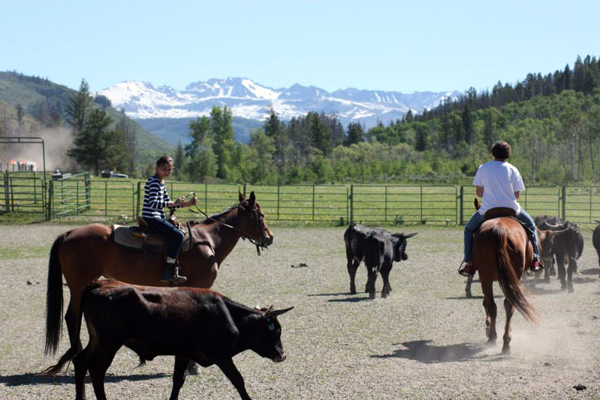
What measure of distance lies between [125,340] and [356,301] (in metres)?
7.22

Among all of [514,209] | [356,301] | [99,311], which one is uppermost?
[514,209]

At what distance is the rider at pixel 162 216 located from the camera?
8.70m

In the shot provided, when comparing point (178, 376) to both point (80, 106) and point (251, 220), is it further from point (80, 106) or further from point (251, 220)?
point (80, 106)

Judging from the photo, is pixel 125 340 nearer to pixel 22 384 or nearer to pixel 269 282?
pixel 22 384

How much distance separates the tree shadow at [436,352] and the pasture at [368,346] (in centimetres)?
1

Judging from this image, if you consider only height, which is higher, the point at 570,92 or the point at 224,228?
the point at 570,92

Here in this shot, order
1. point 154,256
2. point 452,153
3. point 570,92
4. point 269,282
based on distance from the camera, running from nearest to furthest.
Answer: point 154,256 → point 269,282 → point 452,153 → point 570,92

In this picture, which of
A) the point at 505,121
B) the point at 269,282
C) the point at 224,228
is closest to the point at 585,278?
the point at 269,282

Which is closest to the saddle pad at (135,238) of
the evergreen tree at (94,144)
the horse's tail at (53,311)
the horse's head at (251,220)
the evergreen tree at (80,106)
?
the horse's tail at (53,311)

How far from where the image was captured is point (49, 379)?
7977 millimetres

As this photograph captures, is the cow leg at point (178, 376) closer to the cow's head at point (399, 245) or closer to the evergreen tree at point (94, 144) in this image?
the cow's head at point (399, 245)

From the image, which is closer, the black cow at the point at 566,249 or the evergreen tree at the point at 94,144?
the black cow at the point at 566,249

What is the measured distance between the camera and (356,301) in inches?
522

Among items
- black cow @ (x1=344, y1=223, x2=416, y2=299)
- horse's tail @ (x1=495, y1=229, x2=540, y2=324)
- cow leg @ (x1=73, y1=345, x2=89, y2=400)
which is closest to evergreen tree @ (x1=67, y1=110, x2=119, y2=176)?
black cow @ (x1=344, y1=223, x2=416, y2=299)
